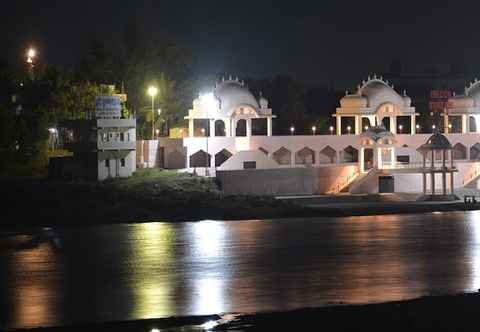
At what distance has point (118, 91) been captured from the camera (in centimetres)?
5591

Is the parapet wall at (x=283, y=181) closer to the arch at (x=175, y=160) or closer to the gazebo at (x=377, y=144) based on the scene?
the gazebo at (x=377, y=144)

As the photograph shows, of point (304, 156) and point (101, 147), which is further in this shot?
point (304, 156)

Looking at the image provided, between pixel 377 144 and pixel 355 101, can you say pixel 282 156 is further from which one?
pixel 377 144

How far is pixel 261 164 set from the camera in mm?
49844

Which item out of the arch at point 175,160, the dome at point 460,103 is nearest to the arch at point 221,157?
the arch at point 175,160

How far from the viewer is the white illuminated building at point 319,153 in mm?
47438

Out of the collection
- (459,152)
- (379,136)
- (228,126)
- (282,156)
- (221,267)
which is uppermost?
(228,126)

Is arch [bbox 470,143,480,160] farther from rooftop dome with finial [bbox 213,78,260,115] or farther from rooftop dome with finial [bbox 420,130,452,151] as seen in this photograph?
rooftop dome with finial [bbox 213,78,260,115]

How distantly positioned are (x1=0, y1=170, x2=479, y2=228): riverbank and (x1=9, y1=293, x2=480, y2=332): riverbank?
18119mm

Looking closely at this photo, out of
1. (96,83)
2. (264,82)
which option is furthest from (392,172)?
(264,82)

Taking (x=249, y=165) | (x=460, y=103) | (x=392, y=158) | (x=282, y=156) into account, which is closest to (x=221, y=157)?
(x=282, y=156)

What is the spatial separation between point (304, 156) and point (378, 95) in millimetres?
4715

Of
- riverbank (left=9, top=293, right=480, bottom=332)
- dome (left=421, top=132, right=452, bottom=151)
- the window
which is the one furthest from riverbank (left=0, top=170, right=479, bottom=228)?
riverbank (left=9, top=293, right=480, bottom=332)

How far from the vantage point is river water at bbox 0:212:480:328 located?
20.9 meters
